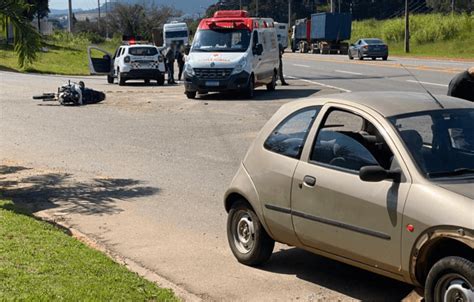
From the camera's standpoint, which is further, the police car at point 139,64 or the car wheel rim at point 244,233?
the police car at point 139,64

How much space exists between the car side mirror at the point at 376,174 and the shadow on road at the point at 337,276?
1135 millimetres

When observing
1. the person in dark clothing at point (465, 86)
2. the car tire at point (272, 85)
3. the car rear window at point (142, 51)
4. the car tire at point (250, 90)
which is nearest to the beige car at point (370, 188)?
the person in dark clothing at point (465, 86)

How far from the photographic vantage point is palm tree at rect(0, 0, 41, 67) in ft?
36.1

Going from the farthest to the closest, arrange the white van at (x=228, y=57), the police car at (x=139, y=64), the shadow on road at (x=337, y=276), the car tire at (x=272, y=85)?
the police car at (x=139, y=64), the car tire at (x=272, y=85), the white van at (x=228, y=57), the shadow on road at (x=337, y=276)

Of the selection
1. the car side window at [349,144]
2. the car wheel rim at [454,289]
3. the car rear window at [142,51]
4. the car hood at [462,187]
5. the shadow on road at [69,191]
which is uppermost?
the car rear window at [142,51]

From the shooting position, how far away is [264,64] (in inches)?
1012

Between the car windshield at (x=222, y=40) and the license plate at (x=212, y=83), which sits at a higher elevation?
the car windshield at (x=222, y=40)

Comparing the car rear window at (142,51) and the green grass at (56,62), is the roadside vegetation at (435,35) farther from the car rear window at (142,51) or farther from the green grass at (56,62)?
the car rear window at (142,51)

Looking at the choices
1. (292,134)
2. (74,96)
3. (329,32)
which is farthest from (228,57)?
(329,32)

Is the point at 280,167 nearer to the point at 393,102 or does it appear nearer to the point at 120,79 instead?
the point at 393,102

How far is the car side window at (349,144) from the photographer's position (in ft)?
19.1

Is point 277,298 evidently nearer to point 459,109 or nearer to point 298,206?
point 298,206

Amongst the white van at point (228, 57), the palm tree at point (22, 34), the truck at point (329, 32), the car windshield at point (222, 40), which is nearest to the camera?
the palm tree at point (22, 34)

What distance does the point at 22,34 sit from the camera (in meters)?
11.2
